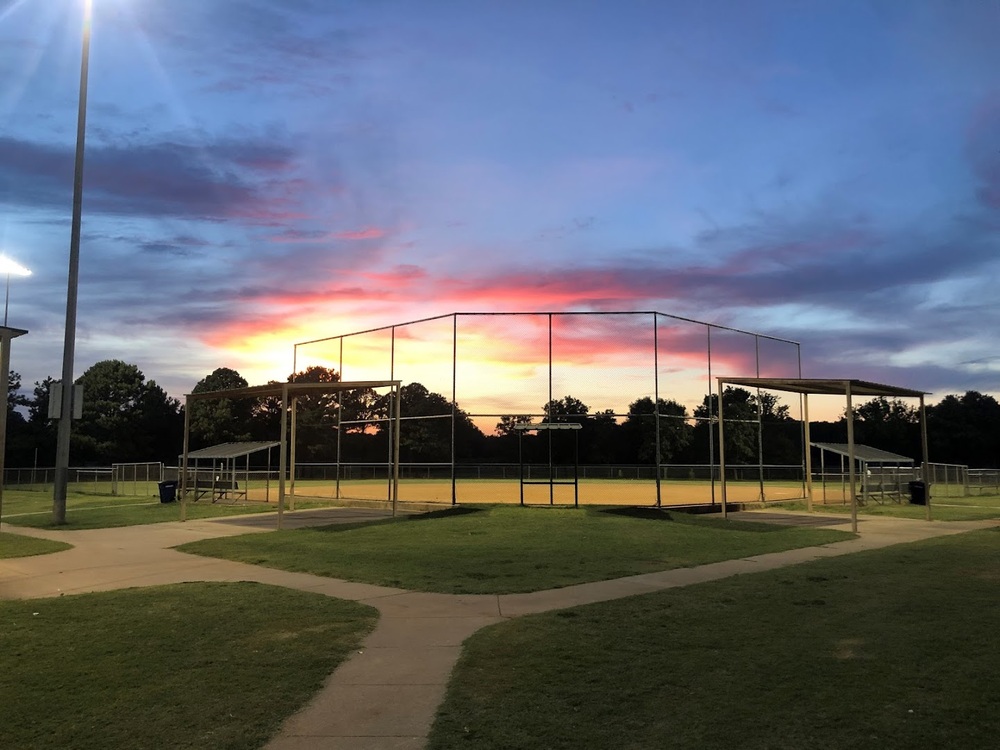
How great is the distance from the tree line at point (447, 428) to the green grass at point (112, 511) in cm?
360

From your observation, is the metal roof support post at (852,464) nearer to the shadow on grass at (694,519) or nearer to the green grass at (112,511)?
the shadow on grass at (694,519)

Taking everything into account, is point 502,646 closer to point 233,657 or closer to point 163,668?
point 233,657

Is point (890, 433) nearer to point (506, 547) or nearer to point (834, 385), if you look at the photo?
point (834, 385)

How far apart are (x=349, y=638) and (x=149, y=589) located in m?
3.88

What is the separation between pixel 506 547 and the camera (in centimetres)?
1420

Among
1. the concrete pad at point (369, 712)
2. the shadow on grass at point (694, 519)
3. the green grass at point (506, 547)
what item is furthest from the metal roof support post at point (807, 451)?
the concrete pad at point (369, 712)

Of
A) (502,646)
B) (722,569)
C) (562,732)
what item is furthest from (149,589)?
(722,569)

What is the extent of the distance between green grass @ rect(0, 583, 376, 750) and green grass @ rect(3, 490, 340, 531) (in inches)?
453

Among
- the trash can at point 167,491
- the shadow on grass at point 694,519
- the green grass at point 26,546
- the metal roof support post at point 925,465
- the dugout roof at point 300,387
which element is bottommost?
the green grass at point 26,546

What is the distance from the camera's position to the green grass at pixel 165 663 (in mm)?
4828

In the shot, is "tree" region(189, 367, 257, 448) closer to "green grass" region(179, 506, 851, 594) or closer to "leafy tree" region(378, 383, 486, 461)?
"leafy tree" region(378, 383, 486, 461)

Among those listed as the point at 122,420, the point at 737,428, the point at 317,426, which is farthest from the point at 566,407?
the point at 122,420

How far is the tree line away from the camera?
26.8 metres

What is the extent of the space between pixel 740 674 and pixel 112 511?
22132 millimetres
